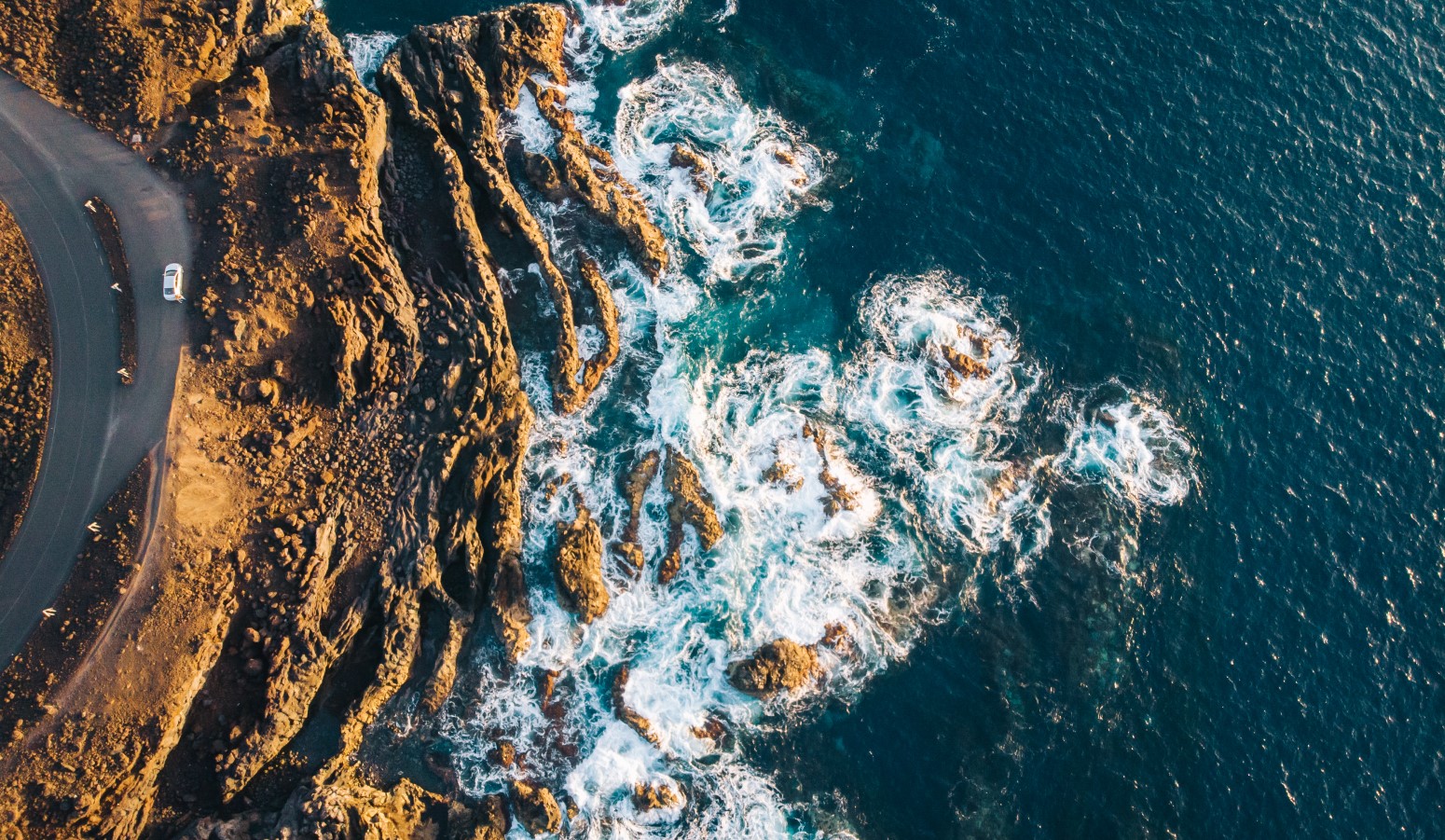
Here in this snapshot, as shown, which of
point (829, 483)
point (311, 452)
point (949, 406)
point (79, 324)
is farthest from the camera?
point (949, 406)

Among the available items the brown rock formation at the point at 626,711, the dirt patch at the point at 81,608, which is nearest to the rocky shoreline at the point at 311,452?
the dirt patch at the point at 81,608

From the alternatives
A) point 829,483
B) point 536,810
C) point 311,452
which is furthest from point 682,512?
point 311,452

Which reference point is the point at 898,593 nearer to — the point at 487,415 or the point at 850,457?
the point at 850,457

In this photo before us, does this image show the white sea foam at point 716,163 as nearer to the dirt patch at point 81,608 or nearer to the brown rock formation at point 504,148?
the brown rock formation at point 504,148

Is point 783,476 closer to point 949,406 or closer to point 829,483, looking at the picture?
point 829,483

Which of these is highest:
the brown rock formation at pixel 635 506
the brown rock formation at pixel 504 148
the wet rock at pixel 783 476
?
the brown rock formation at pixel 504 148

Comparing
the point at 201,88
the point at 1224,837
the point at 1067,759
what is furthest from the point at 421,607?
the point at 1224,837

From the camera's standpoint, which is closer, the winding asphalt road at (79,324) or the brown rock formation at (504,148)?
the winding asphalt road at (79,324)
